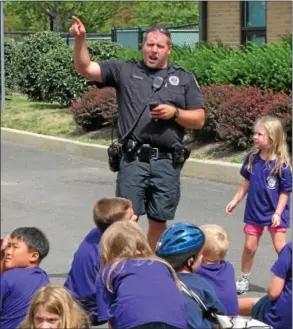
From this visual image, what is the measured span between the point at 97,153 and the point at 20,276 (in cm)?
1030

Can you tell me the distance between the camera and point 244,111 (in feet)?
43.7

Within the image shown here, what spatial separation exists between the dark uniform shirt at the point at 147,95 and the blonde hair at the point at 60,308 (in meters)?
2.76

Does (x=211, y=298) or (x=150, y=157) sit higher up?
(x=150, y=157)

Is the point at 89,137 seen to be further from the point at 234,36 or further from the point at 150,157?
the point at 150,157

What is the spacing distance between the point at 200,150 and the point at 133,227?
31.4ft

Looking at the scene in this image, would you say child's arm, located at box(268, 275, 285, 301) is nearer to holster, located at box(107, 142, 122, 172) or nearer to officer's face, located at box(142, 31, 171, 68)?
holster, located at box(107, 142, 122, 172)

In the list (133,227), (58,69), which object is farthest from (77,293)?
(58,69)

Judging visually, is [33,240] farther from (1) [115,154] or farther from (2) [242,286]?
(2) [242,286]

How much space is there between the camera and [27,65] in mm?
20750

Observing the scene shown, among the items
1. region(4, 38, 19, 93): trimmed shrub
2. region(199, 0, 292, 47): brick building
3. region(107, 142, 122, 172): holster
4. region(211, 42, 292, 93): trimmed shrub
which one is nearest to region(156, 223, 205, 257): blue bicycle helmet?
region(107, 142, 122, 172): holster

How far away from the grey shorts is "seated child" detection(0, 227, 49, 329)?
5.27ft

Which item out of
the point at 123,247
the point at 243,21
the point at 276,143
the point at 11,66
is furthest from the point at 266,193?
the point at 11,66

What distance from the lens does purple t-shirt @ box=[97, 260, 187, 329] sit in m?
4.32

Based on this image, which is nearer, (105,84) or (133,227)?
(133,227)
